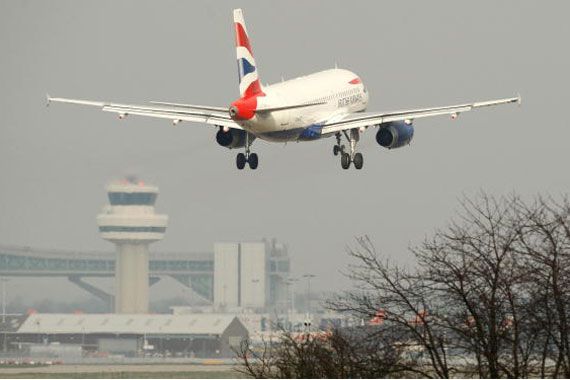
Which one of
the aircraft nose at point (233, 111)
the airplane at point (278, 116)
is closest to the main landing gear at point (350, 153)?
the airplane at point (278, 116)

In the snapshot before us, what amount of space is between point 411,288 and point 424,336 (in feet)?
6.69

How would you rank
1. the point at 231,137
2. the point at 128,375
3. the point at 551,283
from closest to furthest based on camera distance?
1. the point at 551,283
2. the point at 231,137
3. the point at 128,375

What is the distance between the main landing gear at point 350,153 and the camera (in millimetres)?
113812

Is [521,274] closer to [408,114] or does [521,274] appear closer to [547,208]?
[547,208]

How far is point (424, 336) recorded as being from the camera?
57.4m

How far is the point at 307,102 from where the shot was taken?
119 meters

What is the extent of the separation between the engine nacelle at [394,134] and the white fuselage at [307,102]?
3915 mm

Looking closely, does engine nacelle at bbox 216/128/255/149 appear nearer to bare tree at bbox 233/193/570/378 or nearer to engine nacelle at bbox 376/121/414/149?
engine nacelle at bbox 376/121/414/149

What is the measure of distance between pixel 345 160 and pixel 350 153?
1.46 meters

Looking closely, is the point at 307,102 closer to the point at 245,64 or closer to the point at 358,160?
the point at 245,64

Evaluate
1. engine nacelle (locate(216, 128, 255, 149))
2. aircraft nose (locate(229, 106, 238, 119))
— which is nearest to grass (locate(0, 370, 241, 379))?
engine nacelle (locate(216, 128, 255, 149))

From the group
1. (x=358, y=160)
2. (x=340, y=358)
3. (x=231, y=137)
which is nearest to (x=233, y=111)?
(x=231, y=137)

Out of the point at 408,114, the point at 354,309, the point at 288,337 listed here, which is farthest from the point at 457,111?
the point at 354,309

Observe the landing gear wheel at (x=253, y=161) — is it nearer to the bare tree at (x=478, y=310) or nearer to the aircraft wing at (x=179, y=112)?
the aircraft wing at (x=179, y=112)
